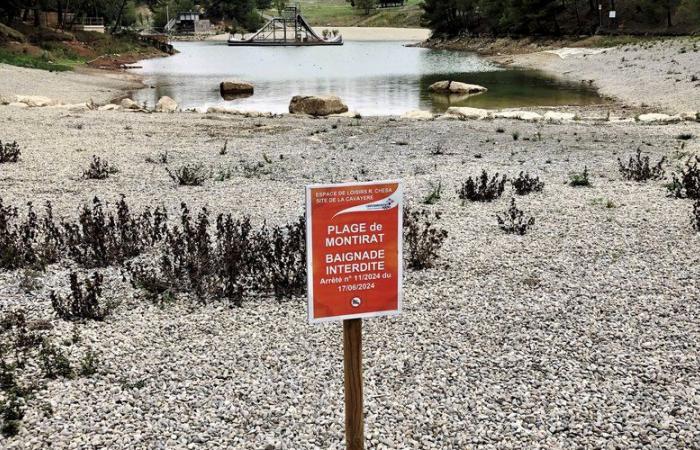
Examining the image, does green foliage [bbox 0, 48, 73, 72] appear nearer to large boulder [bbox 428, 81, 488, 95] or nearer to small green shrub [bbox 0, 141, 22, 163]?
large boulder [bbox 428, 81, 488, 95]

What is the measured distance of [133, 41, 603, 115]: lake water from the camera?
36.2m

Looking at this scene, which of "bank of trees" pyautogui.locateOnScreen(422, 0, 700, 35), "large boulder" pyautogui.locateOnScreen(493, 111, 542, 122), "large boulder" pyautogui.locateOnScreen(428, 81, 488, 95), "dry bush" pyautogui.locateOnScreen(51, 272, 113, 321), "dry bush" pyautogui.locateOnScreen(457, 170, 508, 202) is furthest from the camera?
"bank of trees" pyautogui.locateOnScreen(422, 0, 700, 35)

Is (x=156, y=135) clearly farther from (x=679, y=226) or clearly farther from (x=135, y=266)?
(x=679, y=226)

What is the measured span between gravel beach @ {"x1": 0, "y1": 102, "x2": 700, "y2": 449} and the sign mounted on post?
5.60ft

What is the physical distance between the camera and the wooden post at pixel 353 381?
3830 mm

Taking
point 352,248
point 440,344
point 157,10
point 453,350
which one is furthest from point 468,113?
point 157,10

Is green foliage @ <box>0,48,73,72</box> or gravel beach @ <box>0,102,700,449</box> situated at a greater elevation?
green foliage @ <box>0,48,73,72</box>

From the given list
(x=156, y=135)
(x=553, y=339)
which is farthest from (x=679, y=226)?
(x=156, y=135)

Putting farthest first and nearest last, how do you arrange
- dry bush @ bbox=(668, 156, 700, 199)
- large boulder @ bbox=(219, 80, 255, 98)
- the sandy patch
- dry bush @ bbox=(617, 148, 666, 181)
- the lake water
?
large boulder @ bbox=(219, 80, 255, 98) → the lake water → the sandy patch → dry bush @ bbox=(617, 148, 666, 181) → dry bush @ bbox=(668, 156, 700, 199)

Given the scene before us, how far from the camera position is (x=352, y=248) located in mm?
3621

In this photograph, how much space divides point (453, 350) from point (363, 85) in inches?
1691

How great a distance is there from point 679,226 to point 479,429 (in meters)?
6.66

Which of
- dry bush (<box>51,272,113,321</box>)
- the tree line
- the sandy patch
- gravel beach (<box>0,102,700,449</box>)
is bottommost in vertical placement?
gravel beach (<box>0,102,700,449</box>)

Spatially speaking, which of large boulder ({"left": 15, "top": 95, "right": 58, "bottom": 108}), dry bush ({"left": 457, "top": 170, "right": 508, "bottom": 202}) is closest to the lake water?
large boulder ({"left": 15, "top": 95, "right": 58, "bottom": 108})
